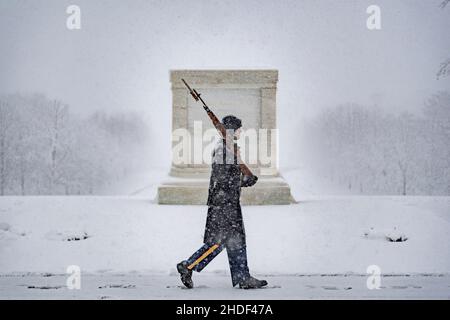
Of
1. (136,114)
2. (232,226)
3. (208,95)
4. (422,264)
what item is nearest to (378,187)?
(136,114)

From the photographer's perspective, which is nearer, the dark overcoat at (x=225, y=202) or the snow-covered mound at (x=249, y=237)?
the dark overcoat at (x=225, y=202)

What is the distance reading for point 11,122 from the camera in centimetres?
3291

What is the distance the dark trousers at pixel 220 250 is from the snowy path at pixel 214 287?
26 cm

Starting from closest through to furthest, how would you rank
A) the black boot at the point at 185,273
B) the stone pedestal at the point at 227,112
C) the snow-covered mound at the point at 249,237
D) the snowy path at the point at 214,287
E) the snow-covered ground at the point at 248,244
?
1. the snowy path at the point at 214,287
2. the black boot at the point at 185,273
3. the snow-covered ground at the point at 248,244
4. the snow-covered mound at the point at 249,237
5. the stone pedestal at the point at 227,112

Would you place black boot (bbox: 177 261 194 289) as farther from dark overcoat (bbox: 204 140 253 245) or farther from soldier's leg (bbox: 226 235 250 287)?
soldier's leg (bbox: 226 235 250 287)

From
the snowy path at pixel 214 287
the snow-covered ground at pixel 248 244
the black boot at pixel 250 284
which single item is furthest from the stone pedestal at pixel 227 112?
the black boot at pixel 250 284

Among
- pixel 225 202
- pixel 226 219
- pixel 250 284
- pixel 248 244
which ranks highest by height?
pixel 225 202

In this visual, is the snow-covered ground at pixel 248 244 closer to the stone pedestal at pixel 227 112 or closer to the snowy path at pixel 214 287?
the snowy path at pixel 214 287

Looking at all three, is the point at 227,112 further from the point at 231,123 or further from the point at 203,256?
the point at 203,256

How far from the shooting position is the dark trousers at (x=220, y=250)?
5.16m

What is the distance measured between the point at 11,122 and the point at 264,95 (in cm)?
2577

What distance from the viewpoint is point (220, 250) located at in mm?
5199

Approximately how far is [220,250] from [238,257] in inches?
8.4

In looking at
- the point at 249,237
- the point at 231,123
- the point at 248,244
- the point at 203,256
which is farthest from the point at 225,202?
the point at 249,237
